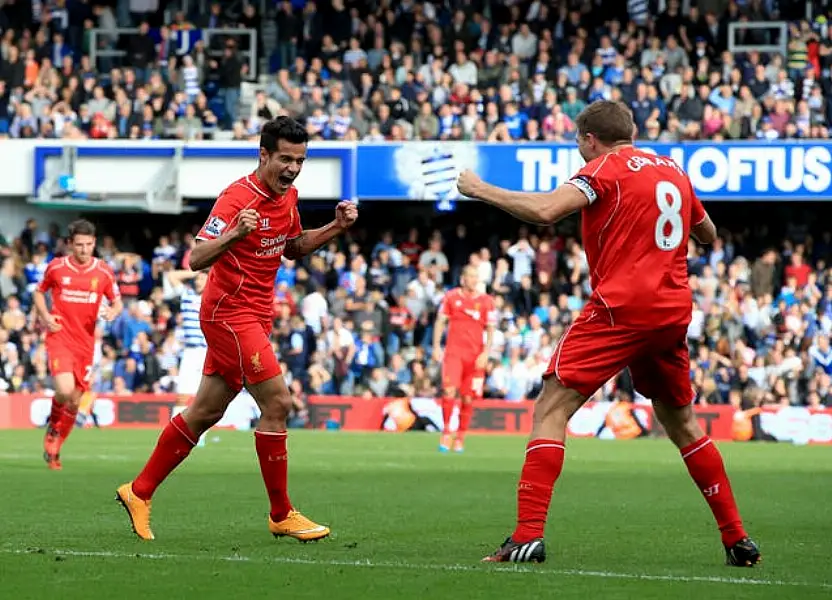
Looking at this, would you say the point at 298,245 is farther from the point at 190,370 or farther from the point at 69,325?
the point at 190,370

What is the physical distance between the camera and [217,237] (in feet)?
30.1

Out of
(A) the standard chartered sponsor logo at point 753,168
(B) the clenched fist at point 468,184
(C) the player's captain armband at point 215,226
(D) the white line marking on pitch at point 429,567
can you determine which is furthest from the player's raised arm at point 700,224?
(A) the standard chartered sponsor logo at point 753,168

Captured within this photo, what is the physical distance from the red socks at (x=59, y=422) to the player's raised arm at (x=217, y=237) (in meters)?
7.30

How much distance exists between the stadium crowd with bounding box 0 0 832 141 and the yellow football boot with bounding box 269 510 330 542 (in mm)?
21332

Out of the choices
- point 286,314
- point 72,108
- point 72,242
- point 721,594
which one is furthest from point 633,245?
point 72,108

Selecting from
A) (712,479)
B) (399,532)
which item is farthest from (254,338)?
(712,479)

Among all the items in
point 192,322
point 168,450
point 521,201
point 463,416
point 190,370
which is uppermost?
point 521,201

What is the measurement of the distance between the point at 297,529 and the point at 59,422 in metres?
7.22

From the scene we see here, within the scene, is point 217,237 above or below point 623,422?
above

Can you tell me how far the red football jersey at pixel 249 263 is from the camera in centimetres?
956

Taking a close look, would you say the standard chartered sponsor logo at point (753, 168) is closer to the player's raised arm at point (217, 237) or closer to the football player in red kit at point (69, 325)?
the football player in red kit at point (69, 325)

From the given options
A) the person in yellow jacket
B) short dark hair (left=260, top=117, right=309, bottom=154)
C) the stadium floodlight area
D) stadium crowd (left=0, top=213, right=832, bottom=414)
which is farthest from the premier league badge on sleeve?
short dark hair (left=260, top=117, right=309, bottom=154)

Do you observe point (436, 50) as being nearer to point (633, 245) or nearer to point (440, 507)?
point (440, 507)

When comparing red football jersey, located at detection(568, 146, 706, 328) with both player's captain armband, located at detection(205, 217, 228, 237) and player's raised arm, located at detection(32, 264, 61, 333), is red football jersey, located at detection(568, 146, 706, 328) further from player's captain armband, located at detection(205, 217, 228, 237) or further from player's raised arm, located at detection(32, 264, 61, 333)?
player's raised arm, located at detection(32, 264, 61, 333)
